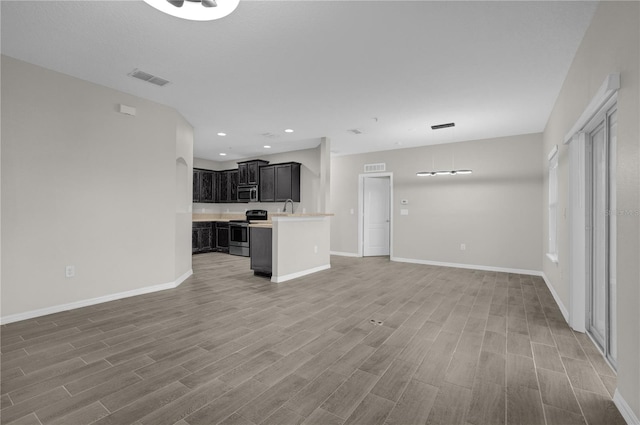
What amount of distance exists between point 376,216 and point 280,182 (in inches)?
108

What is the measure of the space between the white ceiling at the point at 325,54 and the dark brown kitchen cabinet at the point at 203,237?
392 centimetres

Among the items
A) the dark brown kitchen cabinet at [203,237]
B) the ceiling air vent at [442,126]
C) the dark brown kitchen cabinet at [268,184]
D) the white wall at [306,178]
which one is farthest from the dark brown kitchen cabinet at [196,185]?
the ceiling air vent at [442,126]

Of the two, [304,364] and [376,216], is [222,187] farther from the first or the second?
[304,364]

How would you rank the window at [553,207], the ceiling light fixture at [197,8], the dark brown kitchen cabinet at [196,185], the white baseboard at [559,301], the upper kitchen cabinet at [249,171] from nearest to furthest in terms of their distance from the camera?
the ceiling light fixture at [197,8]
the white baseboard at [559,301]
the window at [553,207]
the upper kitchen cabinet at [249,171]
the dark brown kitchen cabinet at [196,185]

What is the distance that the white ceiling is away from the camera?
2295 mm

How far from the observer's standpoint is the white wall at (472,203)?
18.6 ft

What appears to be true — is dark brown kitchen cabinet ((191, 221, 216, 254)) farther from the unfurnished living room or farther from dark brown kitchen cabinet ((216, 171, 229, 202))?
the unfurnished living room

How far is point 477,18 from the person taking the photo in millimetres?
2336

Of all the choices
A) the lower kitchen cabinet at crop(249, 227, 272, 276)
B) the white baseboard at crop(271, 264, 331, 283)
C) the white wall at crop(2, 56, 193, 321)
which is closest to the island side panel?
the white baseboard at crop(271, 264, 331, 283)

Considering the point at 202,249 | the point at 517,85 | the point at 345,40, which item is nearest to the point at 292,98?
the point at 345,40

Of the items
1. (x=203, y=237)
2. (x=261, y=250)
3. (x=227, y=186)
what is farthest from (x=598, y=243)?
(x=227, y=186)

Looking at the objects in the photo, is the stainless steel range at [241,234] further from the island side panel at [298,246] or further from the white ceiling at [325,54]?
the white ceiling at [325,54]

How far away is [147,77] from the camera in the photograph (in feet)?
11.2

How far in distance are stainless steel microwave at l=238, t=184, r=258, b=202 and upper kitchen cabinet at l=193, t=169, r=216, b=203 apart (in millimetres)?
1001
